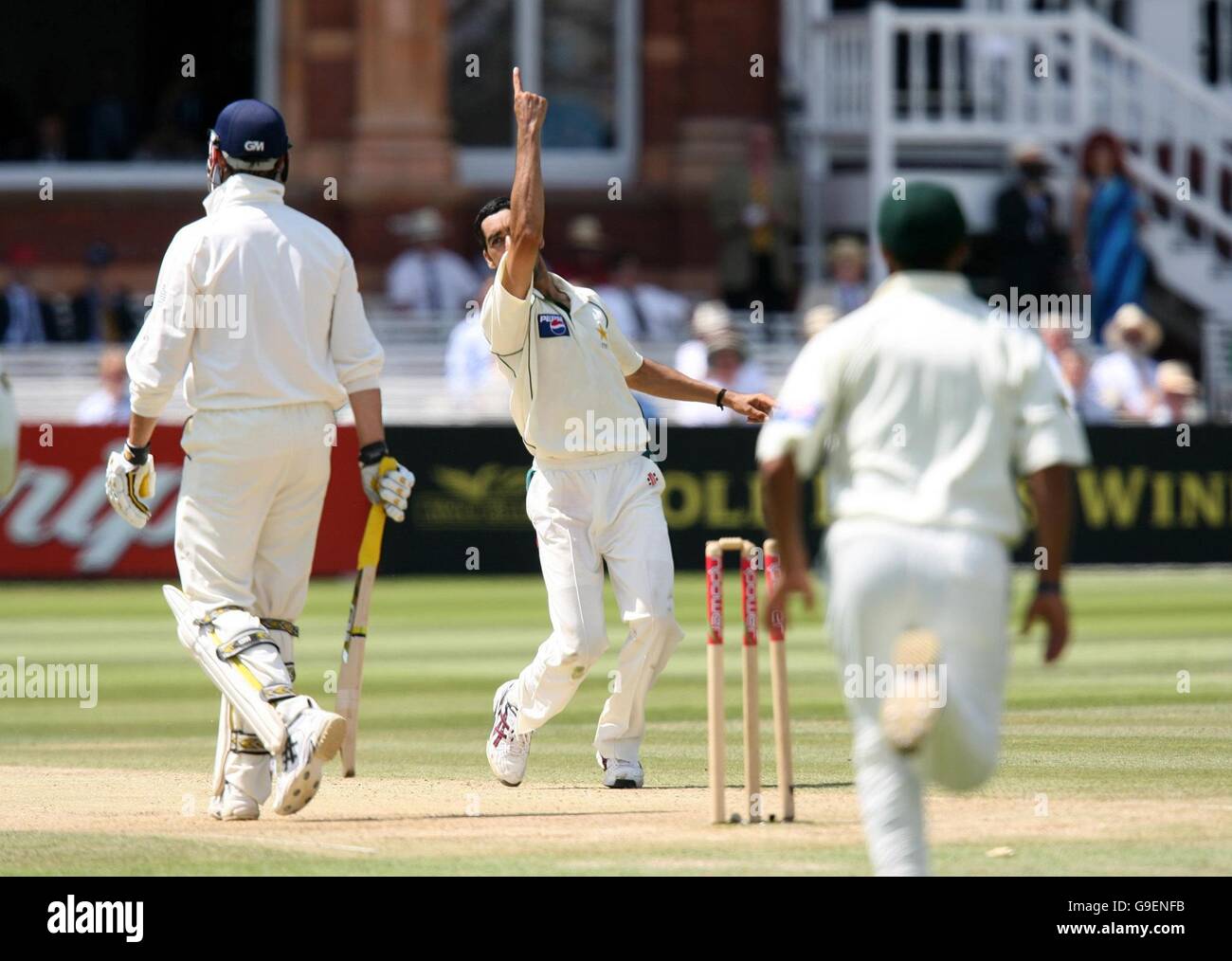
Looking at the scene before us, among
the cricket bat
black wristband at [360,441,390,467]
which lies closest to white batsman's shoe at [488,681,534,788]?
the cricket bat

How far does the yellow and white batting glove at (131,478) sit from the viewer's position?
8.38m

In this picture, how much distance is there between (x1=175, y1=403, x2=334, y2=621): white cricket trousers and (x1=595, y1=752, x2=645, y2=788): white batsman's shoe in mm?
1473

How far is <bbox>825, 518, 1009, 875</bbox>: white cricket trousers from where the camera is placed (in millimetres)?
5707

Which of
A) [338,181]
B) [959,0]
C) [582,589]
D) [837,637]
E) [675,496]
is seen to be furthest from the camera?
[959,0]

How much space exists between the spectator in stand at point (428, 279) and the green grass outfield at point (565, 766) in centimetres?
631

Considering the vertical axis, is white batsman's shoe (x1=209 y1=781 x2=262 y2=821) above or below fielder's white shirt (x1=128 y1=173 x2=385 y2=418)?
below

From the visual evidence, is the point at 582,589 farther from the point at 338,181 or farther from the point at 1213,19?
the point at 1213,19

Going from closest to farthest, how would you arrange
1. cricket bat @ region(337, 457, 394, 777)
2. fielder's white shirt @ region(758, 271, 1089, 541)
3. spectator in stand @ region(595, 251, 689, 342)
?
fielder's white shirt @ region(758, 271, 1089, 541), cricket bat @ region(337, 457, 394, 777), spectator in stand @ region(595, 251, 689, 342)

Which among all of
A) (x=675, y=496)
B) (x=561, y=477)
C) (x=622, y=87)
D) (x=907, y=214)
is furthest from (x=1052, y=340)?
(x=907, y=214)

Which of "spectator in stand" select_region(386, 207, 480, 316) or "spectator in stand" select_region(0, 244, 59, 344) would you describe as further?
"spectator in stand" select_region(386, 207, 480, 316)

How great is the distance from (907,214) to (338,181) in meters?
18.5

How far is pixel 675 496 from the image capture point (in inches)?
778

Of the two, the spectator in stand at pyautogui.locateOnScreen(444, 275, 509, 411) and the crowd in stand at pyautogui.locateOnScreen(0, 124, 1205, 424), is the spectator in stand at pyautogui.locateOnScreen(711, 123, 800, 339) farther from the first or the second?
the spectator in stand at pyautogui.locateOnScreen(444, 275, 509, 411)

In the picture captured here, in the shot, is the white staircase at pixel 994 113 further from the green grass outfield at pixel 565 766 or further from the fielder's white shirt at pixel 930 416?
the fielder's white shirt at pixel 930 416
